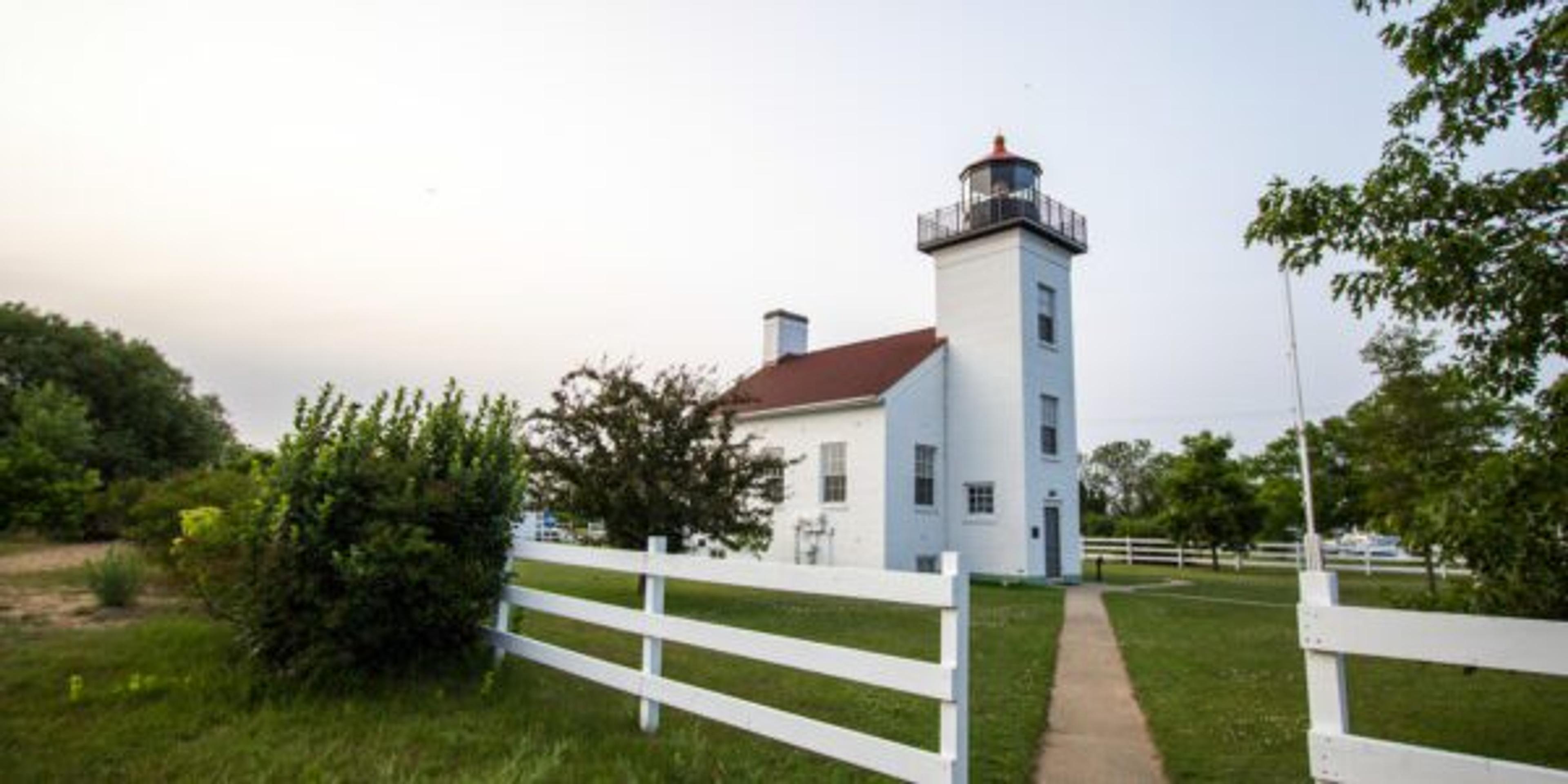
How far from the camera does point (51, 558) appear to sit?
12.7 m

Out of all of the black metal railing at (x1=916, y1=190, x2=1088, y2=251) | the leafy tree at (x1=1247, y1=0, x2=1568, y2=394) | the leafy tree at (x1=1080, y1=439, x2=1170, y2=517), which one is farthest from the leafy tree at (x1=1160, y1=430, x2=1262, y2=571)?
the leafy tree at (x1=1080, y1=439, x2=1170, y2=517)

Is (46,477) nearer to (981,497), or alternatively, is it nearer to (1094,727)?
(1094,727)

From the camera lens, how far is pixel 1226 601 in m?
16.3

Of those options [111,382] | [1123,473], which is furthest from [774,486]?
[1123,473]

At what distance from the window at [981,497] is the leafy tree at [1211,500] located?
10.2 m

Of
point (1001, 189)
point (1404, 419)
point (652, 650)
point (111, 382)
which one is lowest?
point (652, 650)

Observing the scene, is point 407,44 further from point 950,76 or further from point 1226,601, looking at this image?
point 1226,601

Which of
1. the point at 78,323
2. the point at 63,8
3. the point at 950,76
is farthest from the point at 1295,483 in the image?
the point at 78,323

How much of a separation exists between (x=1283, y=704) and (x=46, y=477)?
22.3 meters

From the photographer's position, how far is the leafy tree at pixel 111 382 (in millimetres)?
27359

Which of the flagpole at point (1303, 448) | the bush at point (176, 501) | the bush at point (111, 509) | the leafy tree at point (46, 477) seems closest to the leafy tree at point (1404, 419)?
the flagpole at point (1303, 448)

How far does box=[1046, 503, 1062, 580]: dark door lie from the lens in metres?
20.5

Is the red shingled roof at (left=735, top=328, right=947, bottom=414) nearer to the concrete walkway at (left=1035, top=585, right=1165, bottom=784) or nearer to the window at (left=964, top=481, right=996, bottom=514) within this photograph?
the window at (left=964, top=481, right=996, bottom=514)

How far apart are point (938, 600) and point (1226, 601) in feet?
52.0
